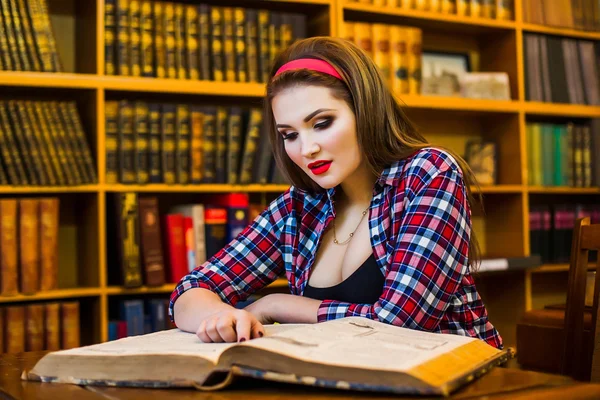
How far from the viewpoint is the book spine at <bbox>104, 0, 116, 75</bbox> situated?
246cm

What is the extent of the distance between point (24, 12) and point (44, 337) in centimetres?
100

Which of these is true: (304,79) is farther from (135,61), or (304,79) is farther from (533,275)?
(533,275)

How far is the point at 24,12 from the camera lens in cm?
236

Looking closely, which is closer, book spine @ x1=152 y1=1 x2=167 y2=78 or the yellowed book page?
the yellowed book page

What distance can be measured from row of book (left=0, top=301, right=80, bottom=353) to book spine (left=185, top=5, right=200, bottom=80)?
0.85 metres

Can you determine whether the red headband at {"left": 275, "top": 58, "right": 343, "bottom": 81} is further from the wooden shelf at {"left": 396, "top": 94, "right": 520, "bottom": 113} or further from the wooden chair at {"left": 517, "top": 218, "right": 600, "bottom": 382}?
the wooden shelf at {"left": 396, "top": 94, "right": 520, "bottom": 113}

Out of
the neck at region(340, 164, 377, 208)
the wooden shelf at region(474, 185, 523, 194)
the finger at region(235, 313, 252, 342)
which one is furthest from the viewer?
Result: the wooden shelf at region(474, 185, 523, 194)

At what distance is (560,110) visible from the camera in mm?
3217

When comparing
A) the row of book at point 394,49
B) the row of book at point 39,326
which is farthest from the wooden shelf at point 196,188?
the row of book at point 394,49

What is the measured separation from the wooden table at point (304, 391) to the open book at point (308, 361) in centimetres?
1

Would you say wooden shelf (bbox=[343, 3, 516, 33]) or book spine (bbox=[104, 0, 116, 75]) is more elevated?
wooden shelf (bbox=[343, 3, 516, 33])

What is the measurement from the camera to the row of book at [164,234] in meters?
2.46

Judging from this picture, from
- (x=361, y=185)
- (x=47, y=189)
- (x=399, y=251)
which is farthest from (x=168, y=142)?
(x=399, y=251)

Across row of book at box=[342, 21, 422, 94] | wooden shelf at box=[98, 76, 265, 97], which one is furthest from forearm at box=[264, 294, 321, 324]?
row of book at box=[342, 21, 422, 94]
